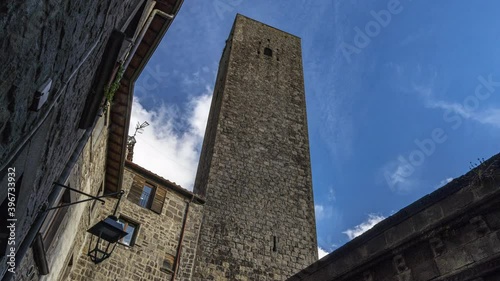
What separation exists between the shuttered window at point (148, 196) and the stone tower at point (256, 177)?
1681 millimetres

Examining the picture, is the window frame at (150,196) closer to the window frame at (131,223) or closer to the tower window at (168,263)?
the window frame at (131,223)

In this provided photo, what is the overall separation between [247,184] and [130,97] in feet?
23.6

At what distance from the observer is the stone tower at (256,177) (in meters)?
11.6

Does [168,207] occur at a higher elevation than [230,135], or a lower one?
lower

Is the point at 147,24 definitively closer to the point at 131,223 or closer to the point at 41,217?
the point at 41,217

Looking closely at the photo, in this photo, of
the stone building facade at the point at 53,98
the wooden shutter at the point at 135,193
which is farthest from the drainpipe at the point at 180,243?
the stone building facade at the point at 53,98

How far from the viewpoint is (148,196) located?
1099 centimetres

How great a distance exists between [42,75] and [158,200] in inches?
352

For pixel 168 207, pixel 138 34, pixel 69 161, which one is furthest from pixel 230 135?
pixel 69 161

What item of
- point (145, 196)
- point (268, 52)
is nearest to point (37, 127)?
point (145, 196)

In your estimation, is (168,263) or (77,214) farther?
(168,263)

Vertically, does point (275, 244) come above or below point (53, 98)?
above

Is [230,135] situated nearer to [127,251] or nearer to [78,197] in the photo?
[127,251]

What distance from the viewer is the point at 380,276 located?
4586 millimetres
